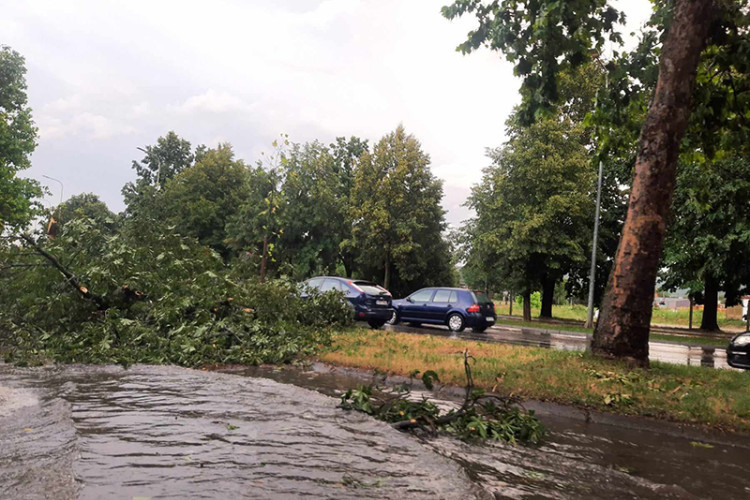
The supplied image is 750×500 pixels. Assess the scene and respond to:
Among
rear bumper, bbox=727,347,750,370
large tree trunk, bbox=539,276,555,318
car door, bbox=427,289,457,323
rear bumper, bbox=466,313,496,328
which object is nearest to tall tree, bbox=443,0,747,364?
rear bumper, bbox=727,347,750,370

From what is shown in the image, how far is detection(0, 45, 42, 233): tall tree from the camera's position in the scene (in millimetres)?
32188

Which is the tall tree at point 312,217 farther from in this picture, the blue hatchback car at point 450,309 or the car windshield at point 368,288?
the car windshield at point 368,288

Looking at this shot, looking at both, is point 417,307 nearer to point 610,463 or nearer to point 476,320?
point 476,320

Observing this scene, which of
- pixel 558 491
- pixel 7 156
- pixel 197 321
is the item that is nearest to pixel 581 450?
pixel 558 491

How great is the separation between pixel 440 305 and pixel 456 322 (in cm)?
87

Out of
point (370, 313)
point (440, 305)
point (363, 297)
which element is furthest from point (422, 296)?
point (363, 297)

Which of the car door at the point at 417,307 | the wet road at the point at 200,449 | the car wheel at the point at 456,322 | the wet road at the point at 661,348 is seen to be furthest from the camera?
the car door at the point at 417,307

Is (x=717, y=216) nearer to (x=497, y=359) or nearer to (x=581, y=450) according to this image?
(x=497, y=359)

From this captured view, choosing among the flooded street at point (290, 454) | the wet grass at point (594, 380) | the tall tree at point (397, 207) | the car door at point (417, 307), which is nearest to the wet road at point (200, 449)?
the flooded street at point (290, 454)

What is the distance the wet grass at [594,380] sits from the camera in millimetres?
6641

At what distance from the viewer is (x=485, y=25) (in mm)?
10797

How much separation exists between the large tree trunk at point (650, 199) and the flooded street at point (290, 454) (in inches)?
86.7

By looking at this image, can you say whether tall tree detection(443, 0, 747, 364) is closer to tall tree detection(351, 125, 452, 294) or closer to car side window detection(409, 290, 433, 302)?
car side window detection(409, 290, 433, 302)

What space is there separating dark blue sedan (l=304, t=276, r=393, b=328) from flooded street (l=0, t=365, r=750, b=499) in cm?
1066
